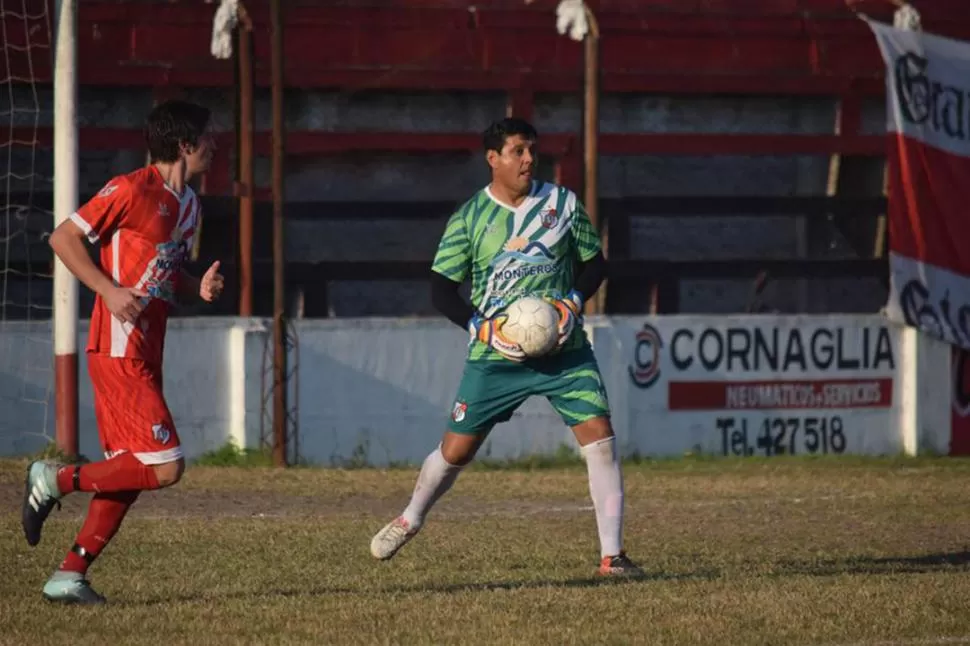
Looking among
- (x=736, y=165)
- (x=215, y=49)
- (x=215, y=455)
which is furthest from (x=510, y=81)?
(x=215, y=455)

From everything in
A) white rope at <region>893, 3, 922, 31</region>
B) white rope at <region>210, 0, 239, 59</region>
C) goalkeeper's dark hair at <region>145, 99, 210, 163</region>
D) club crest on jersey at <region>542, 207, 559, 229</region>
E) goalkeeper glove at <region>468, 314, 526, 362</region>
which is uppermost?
white rope at <region>893, 3, 922, 31</region>

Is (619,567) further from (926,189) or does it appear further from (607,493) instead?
(926,189)

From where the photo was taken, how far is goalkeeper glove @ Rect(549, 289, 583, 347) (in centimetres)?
818

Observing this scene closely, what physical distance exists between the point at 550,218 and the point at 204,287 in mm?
1705

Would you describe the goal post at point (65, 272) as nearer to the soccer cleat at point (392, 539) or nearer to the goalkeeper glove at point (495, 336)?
the soccer cleat at point (392, 539)

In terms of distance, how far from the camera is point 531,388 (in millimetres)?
8398

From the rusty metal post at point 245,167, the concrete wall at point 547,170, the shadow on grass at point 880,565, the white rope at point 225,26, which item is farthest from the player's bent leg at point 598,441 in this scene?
the concrete wall at point 547,170

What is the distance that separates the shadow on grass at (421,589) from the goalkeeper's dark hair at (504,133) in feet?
6.15

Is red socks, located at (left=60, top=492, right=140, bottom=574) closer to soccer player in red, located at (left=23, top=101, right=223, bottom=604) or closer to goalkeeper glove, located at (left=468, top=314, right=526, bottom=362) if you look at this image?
soccer player in red, located at (left=23, top=101, right=223, bottom=604)

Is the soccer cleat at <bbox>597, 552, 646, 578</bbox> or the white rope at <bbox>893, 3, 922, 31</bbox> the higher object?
the white rope at <bbox>893, 3, 922, 31</bbox>

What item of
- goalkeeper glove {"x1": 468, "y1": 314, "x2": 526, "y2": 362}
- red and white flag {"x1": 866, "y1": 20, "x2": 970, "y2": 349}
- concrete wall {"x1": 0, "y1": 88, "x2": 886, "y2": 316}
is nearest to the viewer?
goalkeeper glove {"x1": 468, "y1": 314, "x2": 526, "y2": 362}

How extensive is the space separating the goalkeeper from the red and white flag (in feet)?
27.1

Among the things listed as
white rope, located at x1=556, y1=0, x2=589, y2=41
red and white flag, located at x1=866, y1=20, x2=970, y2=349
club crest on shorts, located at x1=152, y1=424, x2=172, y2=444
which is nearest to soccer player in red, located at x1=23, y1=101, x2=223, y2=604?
club crest on shorts, located at x1=152, y1=424, x2=172, y2=444

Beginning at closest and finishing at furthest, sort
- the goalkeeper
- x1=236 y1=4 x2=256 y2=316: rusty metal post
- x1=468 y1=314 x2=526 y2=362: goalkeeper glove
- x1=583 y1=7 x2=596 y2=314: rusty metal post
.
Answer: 1. x1=468 y1=314 x2=526 y2=362: goalkeeper glove
2. the goalkeeper
3. x1=236 y1=4 x2=256 y2=316: rusty metal post
4. x1=583 y1=7 x2=596 y2=314: rusty metal post
